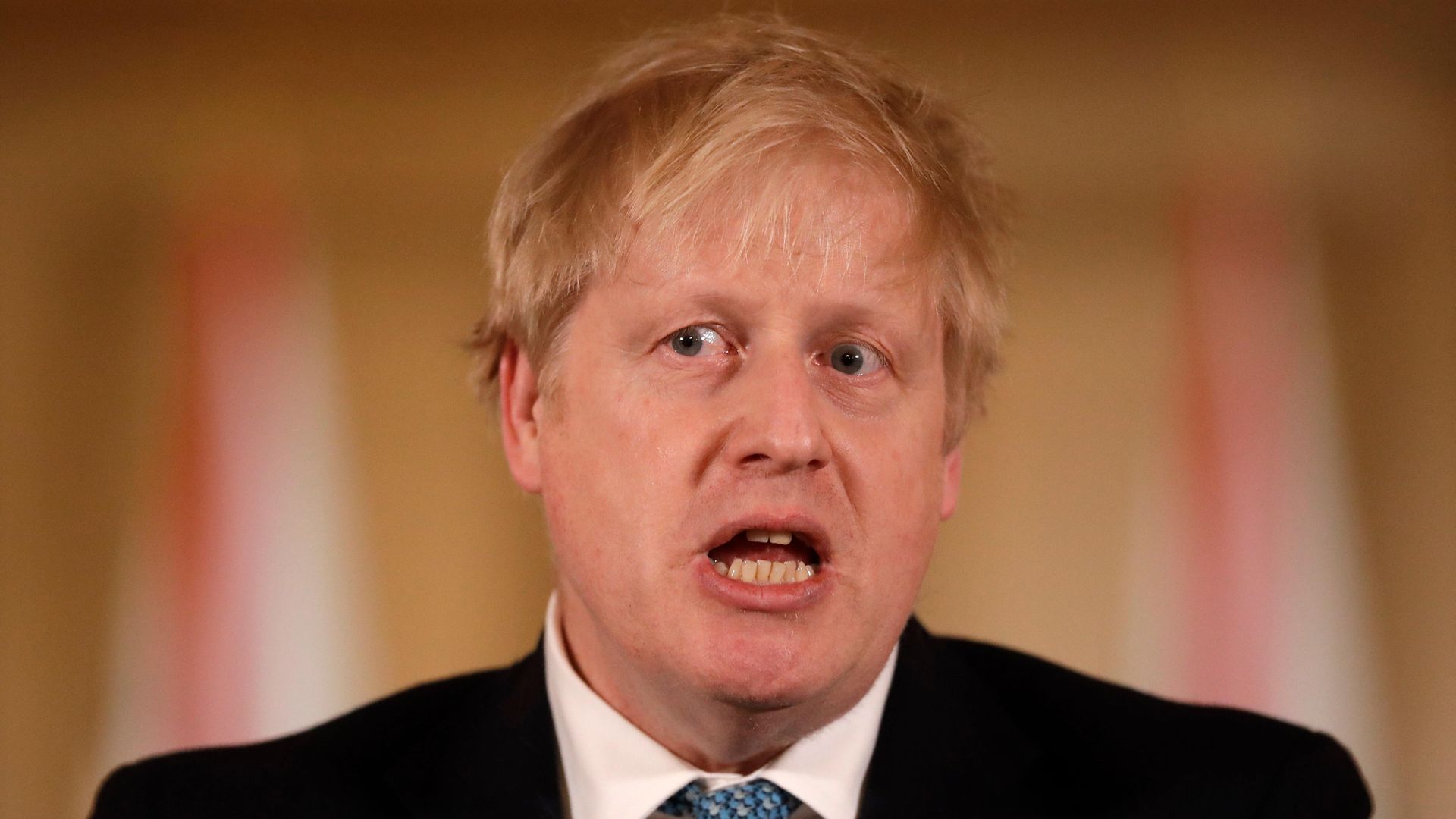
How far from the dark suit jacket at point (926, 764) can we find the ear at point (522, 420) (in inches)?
7.7

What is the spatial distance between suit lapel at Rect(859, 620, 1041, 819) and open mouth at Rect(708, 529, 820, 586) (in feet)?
0.82

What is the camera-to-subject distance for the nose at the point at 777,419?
1270 mm

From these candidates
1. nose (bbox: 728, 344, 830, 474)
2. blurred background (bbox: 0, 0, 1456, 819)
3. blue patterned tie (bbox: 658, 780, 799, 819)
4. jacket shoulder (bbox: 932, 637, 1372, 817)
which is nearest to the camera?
nose (bbox: 728, 344, 830, 474)

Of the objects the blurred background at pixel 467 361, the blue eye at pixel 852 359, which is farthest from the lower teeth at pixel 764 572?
the blurred background at pixel 467 361

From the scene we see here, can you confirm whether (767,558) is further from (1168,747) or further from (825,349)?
(1168,747)

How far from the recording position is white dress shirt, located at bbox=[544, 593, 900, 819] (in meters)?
1.41

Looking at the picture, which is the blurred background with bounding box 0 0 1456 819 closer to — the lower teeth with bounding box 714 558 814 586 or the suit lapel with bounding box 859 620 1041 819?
the suit lapel with bounding box 859 620 1041 819

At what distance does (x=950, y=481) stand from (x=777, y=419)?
1.08 ft

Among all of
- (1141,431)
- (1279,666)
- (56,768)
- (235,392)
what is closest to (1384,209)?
(1141,431)

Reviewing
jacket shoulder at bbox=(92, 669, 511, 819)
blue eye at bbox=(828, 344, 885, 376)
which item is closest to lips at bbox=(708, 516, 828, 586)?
blue eye at bbox=(828, 344, 885, 376)

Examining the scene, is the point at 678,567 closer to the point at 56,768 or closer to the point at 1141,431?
the point at 1141,431

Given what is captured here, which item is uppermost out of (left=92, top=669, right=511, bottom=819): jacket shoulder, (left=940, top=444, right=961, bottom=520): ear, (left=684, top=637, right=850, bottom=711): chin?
(left=940, top=444, right=961, bottom=520): ear

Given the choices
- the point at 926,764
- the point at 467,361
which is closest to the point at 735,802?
the point at 926,764

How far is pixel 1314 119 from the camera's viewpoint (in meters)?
2.62
